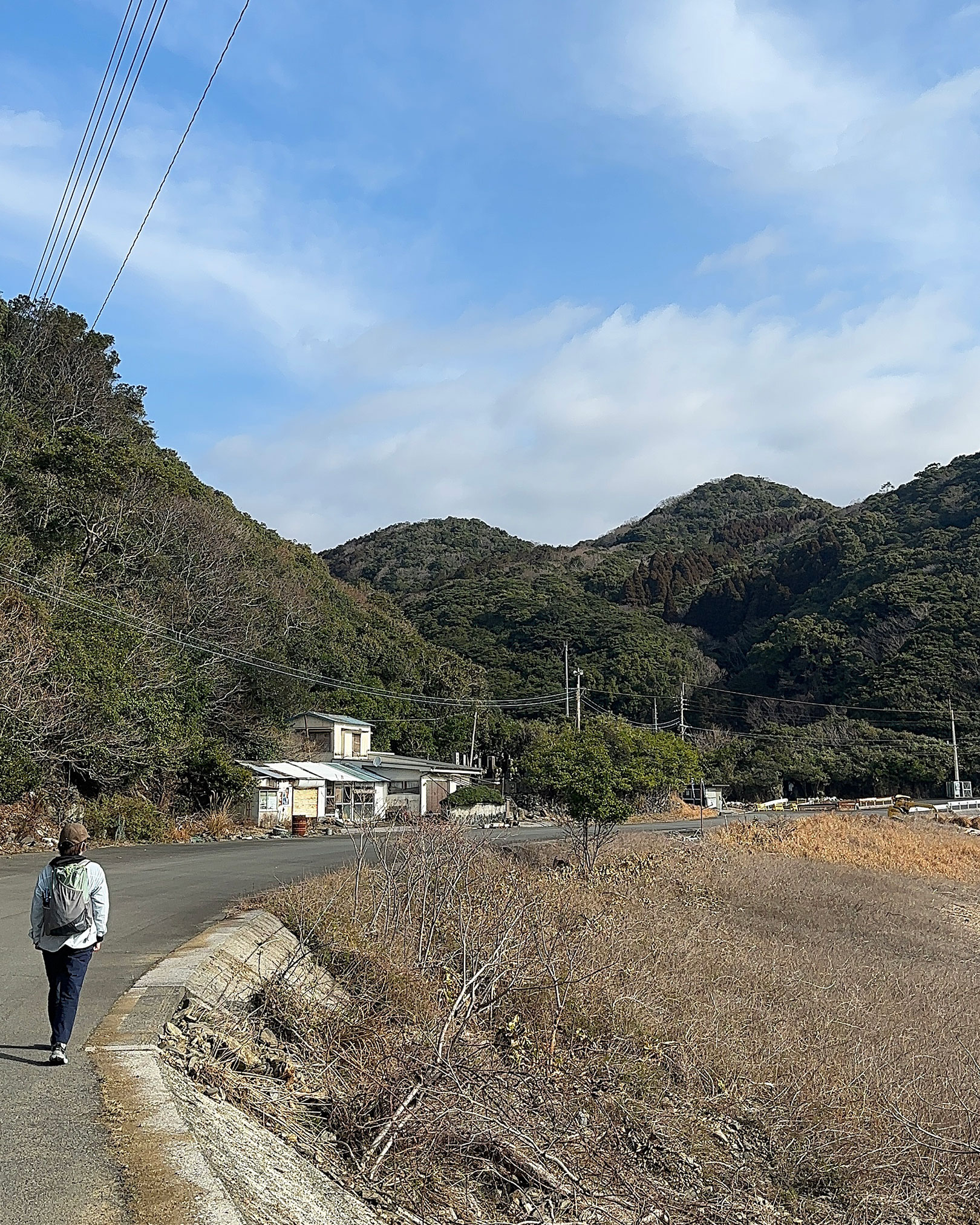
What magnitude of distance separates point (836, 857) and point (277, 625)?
26532mm

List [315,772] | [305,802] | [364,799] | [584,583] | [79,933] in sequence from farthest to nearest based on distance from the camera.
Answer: [584,583], [364,799], [315,772], [305,802], [79,933]

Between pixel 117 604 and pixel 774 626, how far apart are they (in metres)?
66.2

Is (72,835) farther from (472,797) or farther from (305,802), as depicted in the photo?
(472,797)

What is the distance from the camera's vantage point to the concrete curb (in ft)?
14.8

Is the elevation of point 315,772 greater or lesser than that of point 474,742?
lesser

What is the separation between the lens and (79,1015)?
7.58 m

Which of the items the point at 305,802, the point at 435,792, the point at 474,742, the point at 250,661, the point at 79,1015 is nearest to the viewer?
the point at 79,1015

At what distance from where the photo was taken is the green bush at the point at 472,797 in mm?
46094

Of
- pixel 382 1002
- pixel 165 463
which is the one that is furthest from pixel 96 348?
pixel 382 1002

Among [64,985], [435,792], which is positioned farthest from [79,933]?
[435,792]

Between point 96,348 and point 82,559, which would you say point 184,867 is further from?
point 96,348

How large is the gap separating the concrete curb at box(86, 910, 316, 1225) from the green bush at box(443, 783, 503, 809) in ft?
114

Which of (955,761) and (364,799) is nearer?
(364,799)

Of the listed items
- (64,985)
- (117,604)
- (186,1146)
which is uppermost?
(117,604)
